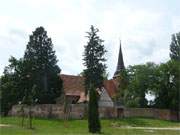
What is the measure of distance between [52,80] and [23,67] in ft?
15.3

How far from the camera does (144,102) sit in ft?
262

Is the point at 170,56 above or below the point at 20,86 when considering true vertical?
above

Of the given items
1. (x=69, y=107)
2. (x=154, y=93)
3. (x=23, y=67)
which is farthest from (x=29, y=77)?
A: (x=154, y=93)

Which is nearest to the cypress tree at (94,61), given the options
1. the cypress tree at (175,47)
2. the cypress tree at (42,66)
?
the cypress tree at (42,66)

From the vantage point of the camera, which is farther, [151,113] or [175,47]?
[175,47]

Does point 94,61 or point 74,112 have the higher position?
point 94,61

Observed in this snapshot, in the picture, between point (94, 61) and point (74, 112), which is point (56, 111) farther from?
point (94, 61)

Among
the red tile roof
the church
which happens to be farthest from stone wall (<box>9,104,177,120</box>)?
A: the red tile roof

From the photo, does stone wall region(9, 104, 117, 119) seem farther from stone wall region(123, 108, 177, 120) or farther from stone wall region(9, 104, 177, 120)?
stone wall region(123, 108, 177, 120)

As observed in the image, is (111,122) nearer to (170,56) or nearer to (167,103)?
(167,103)

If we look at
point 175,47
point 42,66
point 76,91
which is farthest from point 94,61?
point 175,47

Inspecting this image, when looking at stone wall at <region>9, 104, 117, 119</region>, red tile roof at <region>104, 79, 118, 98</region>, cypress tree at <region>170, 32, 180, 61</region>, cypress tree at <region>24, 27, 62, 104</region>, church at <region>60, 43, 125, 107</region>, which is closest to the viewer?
stone wall at <region>9, 104, 117, 119</region>

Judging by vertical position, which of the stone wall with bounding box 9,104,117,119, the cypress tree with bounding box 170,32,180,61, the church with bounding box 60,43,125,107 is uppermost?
the cypress tree with bounding box 170,32,180,61

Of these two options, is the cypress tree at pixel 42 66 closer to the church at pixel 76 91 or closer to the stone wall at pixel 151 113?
the church at pixel 76 91
